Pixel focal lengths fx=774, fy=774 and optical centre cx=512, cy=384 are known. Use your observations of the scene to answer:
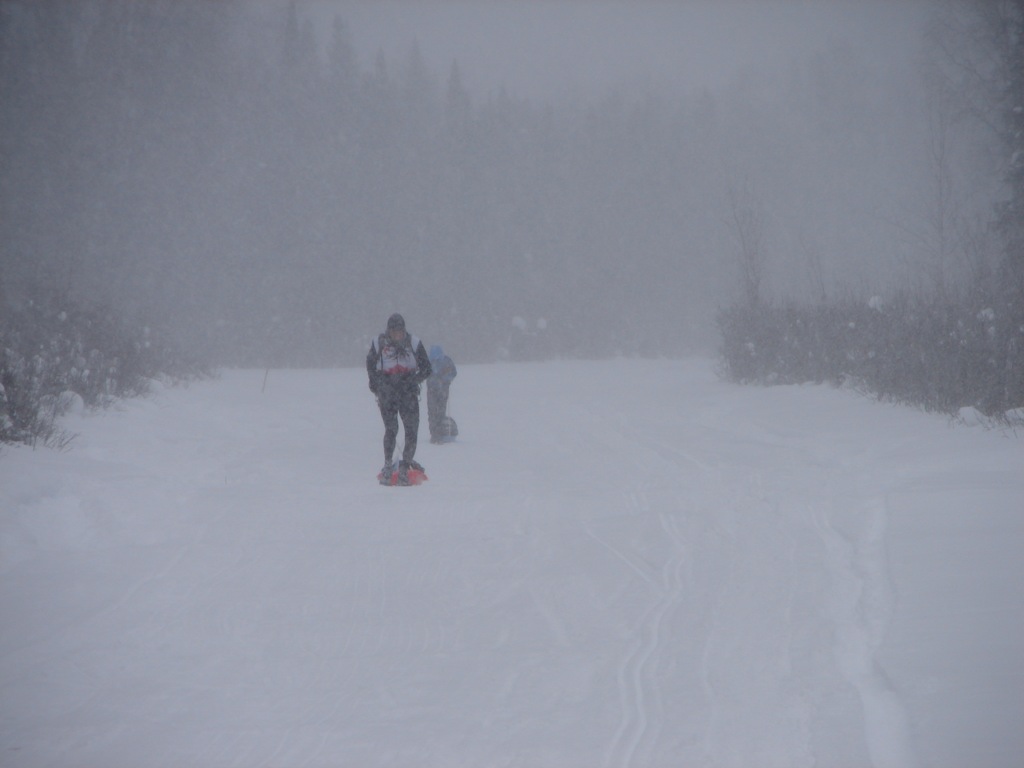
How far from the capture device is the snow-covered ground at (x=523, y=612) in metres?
3.40

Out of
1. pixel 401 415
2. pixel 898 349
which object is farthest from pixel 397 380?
pixel 898 349

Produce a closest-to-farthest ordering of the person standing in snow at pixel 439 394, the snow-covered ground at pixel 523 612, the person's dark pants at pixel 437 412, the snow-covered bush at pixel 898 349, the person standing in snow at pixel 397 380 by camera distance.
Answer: the snow-covered ground at pixel 523 612 < the person standing in snow at pixel 397 380 < the snow-covered bush at pixel 898 349 < the person standing in snow at pixel 439 394 < the person's dark pants at pixel 437 412

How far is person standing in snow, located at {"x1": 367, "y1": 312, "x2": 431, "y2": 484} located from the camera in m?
9.41

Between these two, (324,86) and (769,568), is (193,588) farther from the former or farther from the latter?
(324,86)

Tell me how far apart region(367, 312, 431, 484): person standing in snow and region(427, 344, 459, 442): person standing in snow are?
10.7 ft

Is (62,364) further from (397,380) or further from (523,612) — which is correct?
(523,612)

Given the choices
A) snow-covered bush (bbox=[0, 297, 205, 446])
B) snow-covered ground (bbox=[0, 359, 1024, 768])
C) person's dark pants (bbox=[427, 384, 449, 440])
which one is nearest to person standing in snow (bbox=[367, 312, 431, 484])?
snow-covered ground (bbox=[0, 359, 1024, 768])

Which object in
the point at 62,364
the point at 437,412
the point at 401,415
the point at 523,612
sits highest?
the point at 62,364

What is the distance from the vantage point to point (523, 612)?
Answer: 4.95 metres

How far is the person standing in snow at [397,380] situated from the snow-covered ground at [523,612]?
1.60 feet

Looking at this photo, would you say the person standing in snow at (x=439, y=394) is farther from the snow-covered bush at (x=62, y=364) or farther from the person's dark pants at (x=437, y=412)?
the snow-covered bush at (x=62, y=364)

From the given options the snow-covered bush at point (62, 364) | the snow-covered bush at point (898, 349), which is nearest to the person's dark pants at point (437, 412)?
the snow-covered bush at point (62, 364)

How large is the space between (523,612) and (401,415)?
16.3 feet

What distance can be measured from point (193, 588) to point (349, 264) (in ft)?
169
